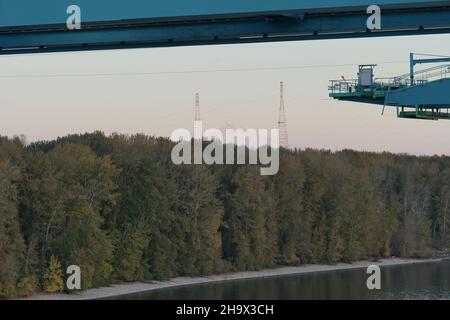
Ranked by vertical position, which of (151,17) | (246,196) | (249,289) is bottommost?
(249,289)

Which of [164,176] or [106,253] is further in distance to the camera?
[164,176]

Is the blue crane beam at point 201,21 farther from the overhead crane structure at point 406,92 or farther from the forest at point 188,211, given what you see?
the forest at point 188,211

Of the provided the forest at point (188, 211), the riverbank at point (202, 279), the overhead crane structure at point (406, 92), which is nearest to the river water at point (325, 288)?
the riverbank at point (202, 279)

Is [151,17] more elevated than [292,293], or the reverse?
[151,17]
